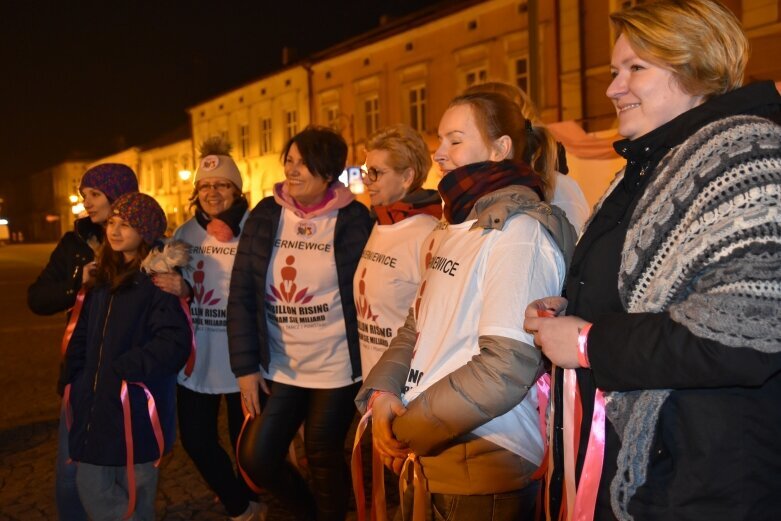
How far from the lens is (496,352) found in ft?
6.07

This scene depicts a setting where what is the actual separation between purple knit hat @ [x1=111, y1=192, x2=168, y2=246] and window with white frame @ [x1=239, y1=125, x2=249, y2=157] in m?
30.5

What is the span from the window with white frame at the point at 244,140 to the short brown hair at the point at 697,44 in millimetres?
32764

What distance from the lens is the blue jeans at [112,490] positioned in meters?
3.07

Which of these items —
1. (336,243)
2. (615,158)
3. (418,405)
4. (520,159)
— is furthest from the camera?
(615,158)

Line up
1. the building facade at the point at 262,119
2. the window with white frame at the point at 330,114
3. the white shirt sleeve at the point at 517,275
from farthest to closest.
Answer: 1. the building facade at the point at 262,119
2. the window with white frame at the point at 330,114
3. the white shirt sleeve at the point at 517,275

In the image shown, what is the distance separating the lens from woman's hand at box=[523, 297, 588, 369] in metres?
1.54

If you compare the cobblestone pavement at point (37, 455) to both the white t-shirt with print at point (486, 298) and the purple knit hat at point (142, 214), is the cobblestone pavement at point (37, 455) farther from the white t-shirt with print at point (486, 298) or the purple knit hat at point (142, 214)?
the white t-shirt with print at point (486, 298)

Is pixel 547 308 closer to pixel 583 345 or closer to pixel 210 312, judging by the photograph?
pixel 583 345

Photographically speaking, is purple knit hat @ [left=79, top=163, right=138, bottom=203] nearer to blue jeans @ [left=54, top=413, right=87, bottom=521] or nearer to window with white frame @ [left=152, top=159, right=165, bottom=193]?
blue jeans @ [left=54, top=413, right=87, bottom=521]

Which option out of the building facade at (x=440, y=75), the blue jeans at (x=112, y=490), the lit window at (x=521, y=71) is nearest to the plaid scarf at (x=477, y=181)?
the blue jeans at (x=112, y=490)

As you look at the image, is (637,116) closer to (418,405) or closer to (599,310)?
(599,310)

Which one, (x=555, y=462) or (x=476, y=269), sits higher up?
(x=476, y=269)

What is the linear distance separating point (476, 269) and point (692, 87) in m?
0.75

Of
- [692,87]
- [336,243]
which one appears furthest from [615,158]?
[692,87]
